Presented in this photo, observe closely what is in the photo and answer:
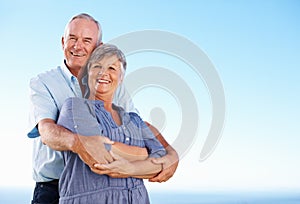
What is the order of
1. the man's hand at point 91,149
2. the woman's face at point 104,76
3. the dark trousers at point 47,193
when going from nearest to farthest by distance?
the man's hand at point 91,149 < the woman's face at point 104,76 < the dark trousers at point 47,193

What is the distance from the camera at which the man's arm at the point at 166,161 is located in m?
1.62

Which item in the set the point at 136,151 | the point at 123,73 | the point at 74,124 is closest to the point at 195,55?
the point at 123,73

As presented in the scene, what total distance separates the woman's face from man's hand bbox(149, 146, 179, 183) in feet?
1.12

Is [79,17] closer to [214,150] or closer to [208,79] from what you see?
[208,79]

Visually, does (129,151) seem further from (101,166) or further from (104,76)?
(104,76)

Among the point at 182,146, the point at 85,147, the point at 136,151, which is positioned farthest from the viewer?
the point at 182,146

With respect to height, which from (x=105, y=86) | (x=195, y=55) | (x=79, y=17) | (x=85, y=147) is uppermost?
(x=79, y=17)

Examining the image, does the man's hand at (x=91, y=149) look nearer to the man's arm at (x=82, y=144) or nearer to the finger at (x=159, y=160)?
the man's arm at (x=82, y=144)

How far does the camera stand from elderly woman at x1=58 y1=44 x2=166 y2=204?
1.45m

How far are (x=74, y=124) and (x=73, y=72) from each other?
502mm

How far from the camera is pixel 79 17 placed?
1886 mm

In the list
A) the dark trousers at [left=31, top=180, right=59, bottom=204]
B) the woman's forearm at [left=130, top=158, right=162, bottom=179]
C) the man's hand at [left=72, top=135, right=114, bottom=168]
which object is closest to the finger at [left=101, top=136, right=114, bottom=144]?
the man's hand at [left=72, top=135, right=114, bottom=168]

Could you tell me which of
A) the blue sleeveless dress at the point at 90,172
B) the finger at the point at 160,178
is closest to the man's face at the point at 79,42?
the blue sleeveless dress at the point at 90,172

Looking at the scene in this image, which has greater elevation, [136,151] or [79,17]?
[79,17]
